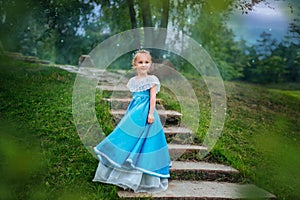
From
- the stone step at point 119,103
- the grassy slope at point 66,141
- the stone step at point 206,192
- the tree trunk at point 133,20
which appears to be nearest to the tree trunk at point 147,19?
the tree trunk at point 133,20

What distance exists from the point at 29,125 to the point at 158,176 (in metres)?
1.48

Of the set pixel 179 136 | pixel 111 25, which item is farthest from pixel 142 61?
pixel 111 25

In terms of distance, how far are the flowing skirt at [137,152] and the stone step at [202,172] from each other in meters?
0.36

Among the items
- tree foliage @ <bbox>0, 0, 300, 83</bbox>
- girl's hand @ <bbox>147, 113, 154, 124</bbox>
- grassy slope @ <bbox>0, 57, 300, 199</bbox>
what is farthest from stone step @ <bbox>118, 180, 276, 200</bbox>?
tree foliage @ <bbox>0, 0, 300, 83</bbox>

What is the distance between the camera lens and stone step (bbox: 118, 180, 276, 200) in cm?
262

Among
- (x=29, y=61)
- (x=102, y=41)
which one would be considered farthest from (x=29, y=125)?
(x=102, y=41)

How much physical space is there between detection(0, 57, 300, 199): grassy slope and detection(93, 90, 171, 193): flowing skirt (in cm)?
17

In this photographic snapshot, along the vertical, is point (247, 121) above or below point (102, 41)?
below

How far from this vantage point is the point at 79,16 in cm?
528

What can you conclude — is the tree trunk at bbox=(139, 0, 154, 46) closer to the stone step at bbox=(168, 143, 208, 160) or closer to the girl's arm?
the stone step at bbox=(168, 143, 208, 160)

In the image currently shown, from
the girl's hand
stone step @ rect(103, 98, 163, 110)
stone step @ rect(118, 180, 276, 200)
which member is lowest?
stone step @ rect(118, 180, 276, 200)

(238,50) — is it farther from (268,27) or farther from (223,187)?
(223,187)

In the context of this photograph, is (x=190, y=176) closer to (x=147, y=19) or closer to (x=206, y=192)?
(x=206, y=192)

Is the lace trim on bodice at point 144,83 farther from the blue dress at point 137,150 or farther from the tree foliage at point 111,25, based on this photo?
the tree foliage at point 111,25
